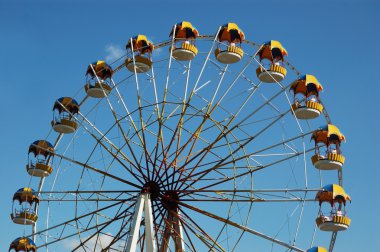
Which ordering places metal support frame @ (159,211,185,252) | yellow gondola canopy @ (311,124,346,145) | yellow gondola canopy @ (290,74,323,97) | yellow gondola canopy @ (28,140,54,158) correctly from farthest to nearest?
1. yellow gondola canopy @ (28,140,54,158)
2. yellow gondola canopy @ (290,74,323,97)
3. yellow gondola canopy @ (311,124,346,145)
4. metal support frame @ (159,211,185,252)

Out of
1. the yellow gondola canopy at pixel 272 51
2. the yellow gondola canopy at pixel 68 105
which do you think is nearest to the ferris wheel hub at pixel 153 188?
the yellow gondola canopy at pixel 68 105

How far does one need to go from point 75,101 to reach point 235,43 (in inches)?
274

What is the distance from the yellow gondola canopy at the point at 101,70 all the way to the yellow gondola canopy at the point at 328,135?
29.1 ft

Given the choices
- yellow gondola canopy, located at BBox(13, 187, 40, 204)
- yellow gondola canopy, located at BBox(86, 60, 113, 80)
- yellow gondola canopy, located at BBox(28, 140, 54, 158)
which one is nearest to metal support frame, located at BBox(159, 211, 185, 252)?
yellow gondola canopy, located at BBox(13, 187, 40, 204)

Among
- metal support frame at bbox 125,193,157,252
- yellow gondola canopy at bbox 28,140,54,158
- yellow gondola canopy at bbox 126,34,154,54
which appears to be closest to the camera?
metal support frame at bbox 125,193,157,252

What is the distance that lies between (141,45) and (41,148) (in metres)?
5.80

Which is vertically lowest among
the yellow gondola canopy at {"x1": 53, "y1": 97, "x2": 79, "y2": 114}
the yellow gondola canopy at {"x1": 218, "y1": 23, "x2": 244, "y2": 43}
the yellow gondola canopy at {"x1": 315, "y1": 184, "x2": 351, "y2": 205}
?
the yellow gondola canopy at {"x1": 315, "y1": 184, "x2": 351, "y2": 205}

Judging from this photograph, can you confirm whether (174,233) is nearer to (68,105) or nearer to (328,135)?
(328,135)

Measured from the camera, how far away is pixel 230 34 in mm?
31328

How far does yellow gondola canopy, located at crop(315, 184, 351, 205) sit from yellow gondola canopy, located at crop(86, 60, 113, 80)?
1000 centimetres

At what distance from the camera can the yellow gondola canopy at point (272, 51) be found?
3136cm

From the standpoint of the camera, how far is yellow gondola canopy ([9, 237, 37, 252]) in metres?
31.0

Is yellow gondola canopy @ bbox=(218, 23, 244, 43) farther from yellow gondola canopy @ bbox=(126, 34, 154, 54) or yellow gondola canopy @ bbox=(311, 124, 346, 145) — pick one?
yellow gondola canopy @ bbox=(311, 124, 346, 145)

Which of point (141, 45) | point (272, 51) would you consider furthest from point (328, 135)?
point (141, 45)
